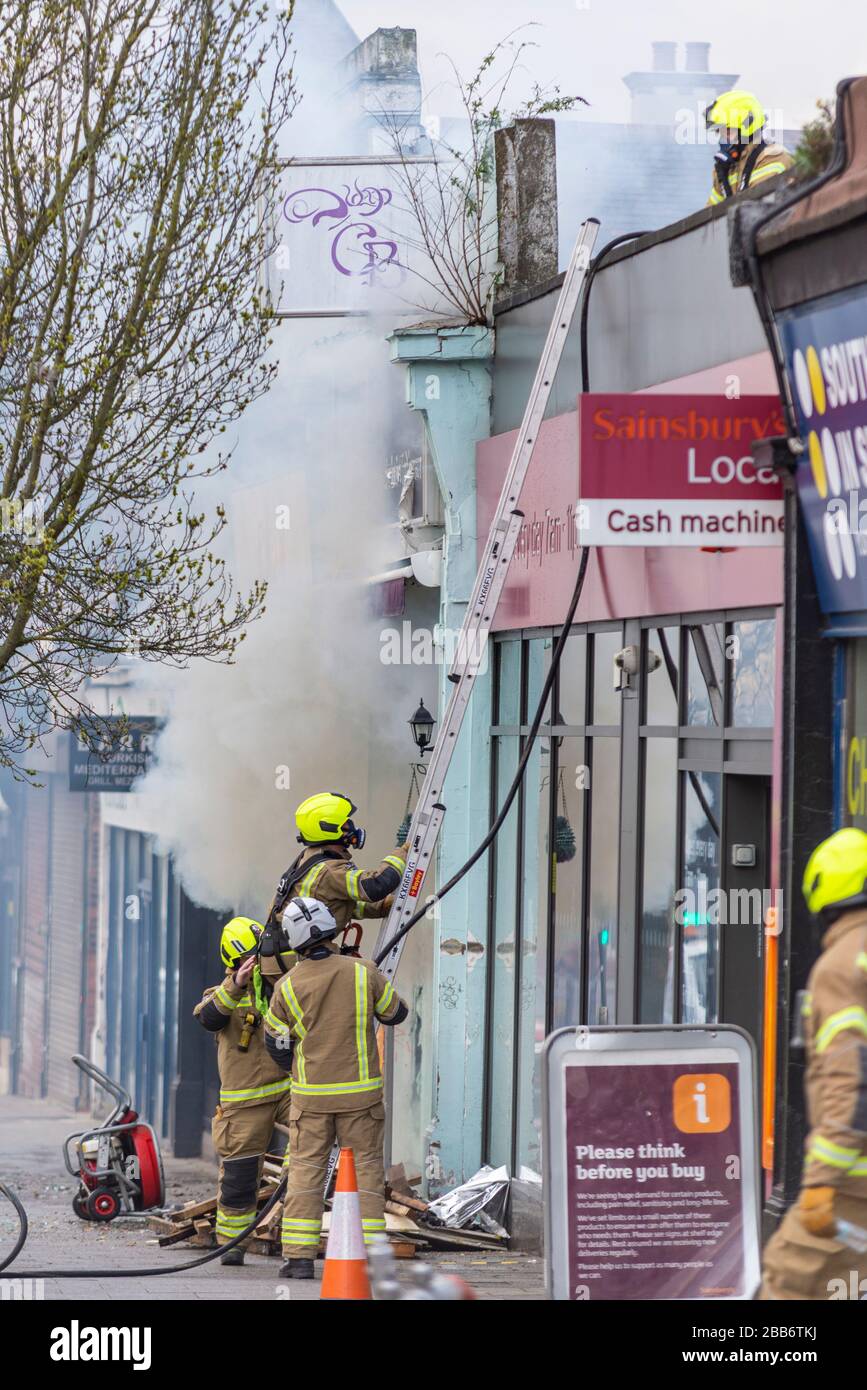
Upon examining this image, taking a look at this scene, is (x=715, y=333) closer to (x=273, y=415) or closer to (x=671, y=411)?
(x=671, y=411)

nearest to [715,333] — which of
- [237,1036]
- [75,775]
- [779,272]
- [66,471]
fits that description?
[779,272]

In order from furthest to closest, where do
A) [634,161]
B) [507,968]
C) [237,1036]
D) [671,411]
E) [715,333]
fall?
[634,161]
[507,968]
[237,1036]
[715,333]
[671,411]

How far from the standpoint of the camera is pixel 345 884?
933 cm

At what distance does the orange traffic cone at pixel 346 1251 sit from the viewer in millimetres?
6672

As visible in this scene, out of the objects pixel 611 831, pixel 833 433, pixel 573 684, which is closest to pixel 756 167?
pixel 833 433

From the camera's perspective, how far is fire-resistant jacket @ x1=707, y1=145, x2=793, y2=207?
8422 millimetres

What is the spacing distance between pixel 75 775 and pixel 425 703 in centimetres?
630

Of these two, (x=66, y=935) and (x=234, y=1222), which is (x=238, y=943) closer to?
(x=234, y=1222)

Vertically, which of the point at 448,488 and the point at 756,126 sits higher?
the point at 756,126

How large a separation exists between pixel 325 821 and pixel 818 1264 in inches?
180

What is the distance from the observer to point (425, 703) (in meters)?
13.5

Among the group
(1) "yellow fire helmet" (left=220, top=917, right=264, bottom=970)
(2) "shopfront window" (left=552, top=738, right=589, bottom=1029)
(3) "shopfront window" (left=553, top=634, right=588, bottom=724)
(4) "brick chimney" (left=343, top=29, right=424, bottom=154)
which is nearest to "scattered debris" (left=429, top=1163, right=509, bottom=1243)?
(2) "shopfront window" (left=552, top=738, right=589, bottom=1029)

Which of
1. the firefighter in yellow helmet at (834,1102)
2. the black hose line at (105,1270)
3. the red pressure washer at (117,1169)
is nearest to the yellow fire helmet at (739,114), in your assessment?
the firefighter in yellow helmet at (834,1102)

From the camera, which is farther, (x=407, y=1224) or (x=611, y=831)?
(x=407, y=1224)
